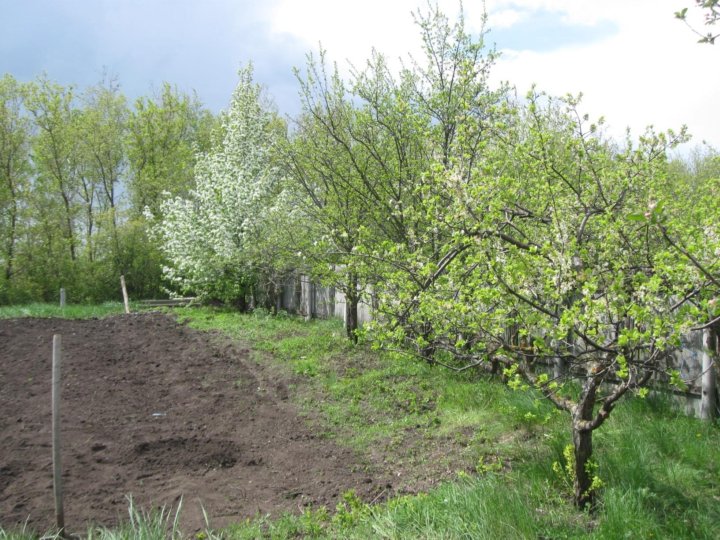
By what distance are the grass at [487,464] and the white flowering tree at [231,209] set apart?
7.79 metres

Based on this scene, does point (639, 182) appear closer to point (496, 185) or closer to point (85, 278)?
point (496, 185)

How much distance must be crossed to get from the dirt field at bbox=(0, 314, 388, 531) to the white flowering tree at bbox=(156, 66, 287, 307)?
5.08m

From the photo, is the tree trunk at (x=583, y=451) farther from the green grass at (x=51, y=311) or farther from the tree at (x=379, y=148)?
the green grass at (x=51, y=311)

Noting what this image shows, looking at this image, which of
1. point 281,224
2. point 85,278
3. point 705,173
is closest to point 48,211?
point 85,278

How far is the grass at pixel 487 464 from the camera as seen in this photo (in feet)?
11.5

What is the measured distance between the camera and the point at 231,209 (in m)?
15.4

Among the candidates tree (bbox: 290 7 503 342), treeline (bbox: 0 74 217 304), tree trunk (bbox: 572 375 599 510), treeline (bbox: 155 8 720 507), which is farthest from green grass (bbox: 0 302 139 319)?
tree trunk (bbox: 572 375 599 510)

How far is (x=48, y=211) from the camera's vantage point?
19703mm

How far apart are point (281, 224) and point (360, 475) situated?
22.4 ft

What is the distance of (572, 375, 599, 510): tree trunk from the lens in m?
3.74

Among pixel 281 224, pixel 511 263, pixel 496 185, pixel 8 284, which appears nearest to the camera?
pixel 511 263

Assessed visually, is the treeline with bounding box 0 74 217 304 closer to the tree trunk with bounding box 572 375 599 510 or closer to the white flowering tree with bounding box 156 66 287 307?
the white flowering tree with bounding box 156 66 287 307

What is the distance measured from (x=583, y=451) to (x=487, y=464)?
1.27 m

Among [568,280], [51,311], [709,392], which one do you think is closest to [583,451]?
[568,280]
